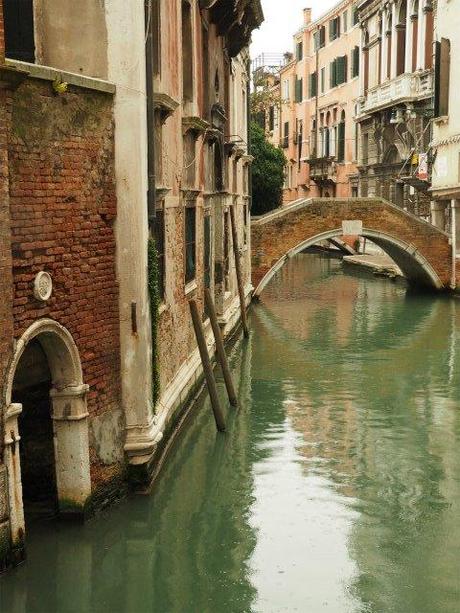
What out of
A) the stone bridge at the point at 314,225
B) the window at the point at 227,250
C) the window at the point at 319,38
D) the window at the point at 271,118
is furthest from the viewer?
the window at the point at 271,118

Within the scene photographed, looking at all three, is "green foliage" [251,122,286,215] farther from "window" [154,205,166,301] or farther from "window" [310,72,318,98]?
"window" [154,205,166,301]

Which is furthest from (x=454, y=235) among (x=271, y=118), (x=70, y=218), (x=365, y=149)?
(x=271, y=118)

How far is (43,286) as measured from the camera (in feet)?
20.4

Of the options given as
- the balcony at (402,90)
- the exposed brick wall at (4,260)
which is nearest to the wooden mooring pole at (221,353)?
the exposed brick wall at (4,260)

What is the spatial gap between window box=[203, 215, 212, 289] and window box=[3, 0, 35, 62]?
579cm

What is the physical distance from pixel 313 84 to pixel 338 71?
15.5ft

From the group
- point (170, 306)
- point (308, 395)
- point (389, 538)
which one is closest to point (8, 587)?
point (389, 538)

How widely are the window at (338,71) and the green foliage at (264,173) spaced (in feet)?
23.6

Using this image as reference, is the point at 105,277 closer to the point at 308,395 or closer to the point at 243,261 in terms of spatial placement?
the point at 308,395

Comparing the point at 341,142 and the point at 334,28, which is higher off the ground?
the point at 334,28

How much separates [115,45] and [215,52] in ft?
22.4

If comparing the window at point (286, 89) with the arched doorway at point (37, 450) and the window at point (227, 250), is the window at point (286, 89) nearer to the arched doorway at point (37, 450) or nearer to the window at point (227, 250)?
the window at point (227, 250)

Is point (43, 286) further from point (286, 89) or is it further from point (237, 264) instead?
point (286, 89)

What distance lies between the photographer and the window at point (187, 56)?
10727 mm
